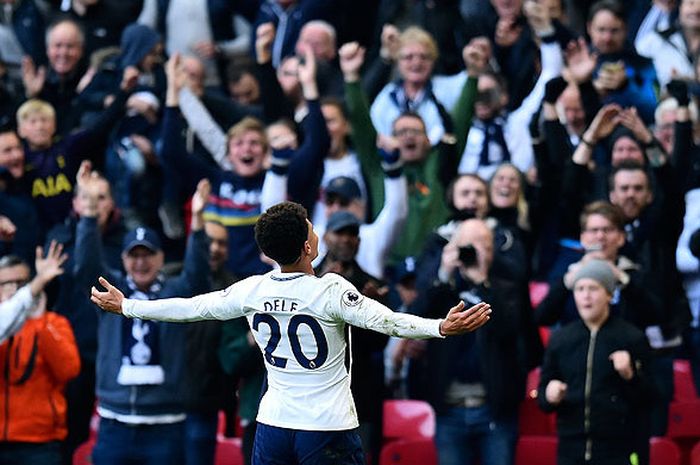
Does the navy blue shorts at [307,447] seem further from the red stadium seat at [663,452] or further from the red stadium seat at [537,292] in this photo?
the red stadium seat at [537,292]

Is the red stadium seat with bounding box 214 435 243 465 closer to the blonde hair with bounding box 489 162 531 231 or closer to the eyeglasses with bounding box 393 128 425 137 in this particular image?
the blonde hair with bounding box 489 162 531 231

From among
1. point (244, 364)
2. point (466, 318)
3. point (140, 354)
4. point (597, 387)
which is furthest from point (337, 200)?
point (466, 318)

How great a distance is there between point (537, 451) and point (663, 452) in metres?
0.83

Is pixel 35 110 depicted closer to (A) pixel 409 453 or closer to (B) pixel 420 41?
(B) pixel 420 41

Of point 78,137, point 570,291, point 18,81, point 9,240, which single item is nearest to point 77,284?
→ point 9,240

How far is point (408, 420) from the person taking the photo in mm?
12172

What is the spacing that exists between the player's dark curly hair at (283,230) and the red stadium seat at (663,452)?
14.0ft

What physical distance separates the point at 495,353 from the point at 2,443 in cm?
324

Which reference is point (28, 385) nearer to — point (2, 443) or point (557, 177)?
point (2, 443)

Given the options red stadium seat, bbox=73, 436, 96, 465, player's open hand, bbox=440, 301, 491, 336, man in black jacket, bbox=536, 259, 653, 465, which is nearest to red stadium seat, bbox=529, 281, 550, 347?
man in black jacket, bbox=536, 259, 653, 465

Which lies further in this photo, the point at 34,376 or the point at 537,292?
the point at 537,292

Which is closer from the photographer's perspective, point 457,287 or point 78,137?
point 457,287

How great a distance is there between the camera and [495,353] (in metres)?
11.1

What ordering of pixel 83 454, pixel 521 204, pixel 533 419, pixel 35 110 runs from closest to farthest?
1. pixel 533 419
2. pixel 83 454
3. pixel 521 204
4. pixel 35 110
